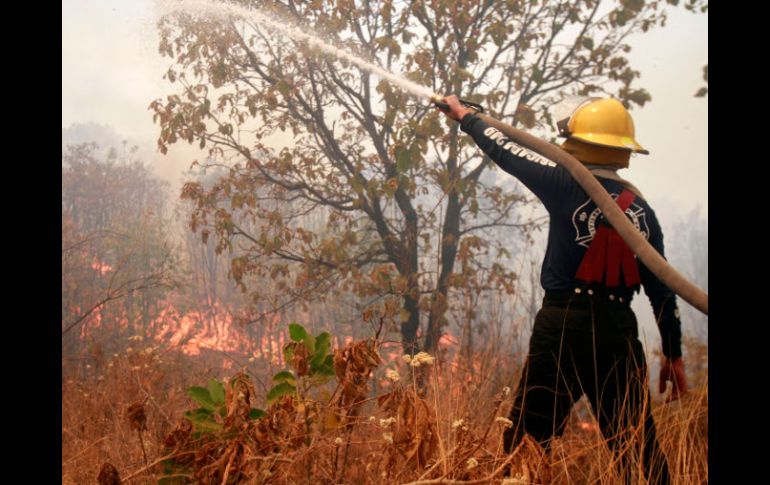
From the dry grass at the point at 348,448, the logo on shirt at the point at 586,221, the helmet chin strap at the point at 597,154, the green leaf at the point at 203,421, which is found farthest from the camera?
the helmet chin strap at the point at 597,154

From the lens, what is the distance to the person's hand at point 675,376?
71.2 inches

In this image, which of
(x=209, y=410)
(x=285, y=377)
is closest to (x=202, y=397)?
(x=209, y=410)

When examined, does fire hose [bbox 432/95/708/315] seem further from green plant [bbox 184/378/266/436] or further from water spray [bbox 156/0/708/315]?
green plant [bbox 184/378/266/436]

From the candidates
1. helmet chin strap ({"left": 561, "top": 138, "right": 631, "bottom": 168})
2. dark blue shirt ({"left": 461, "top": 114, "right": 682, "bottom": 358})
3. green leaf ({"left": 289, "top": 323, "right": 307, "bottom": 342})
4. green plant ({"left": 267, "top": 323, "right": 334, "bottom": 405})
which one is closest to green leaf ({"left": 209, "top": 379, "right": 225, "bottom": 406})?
green plant ({"left": 267, "top": 323, "right": 334, "bottom": 405})

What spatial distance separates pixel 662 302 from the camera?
5.79 ft

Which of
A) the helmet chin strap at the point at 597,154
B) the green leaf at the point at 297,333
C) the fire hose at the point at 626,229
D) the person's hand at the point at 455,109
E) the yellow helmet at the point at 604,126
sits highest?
the person's hand at the point at 455,109

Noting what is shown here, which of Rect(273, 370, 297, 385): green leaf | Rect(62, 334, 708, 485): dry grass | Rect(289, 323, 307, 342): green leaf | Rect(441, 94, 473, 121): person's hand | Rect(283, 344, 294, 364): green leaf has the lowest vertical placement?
Rect(62, 334, 708, 485): dry grass

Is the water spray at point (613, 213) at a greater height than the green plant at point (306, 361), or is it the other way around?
the water spray at point (613, 213)

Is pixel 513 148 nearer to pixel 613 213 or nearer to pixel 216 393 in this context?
pixel 613 213

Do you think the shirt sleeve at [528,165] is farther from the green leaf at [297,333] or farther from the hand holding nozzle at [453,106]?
the green leaf at [297,333]

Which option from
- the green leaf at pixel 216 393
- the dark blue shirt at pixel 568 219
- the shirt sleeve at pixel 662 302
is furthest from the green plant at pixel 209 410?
the shirt sleeve at pixel 662 302

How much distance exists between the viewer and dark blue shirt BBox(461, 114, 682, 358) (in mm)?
1697

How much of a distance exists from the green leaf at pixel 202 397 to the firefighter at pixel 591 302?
0.92 meters
